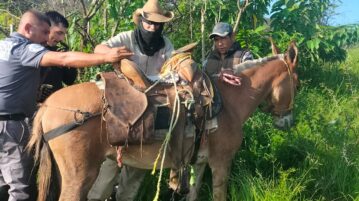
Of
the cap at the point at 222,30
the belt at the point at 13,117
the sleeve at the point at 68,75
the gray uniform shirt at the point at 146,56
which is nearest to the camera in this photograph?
the belt at the point at 13,117

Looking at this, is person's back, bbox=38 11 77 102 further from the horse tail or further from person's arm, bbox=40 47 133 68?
person's arm, bbox=40 47 133 68

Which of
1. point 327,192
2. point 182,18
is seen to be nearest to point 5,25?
point 182,18

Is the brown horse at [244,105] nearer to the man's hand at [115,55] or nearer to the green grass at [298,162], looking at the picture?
the green grass at [298,162]

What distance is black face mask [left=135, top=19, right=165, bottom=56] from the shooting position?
14.4 feet

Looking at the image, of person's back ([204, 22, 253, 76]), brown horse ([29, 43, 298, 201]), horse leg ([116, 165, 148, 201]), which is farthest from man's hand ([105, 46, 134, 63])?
person's back ([204, 22, 253, 76])

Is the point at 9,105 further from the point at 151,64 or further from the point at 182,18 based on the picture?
the point at 182,18

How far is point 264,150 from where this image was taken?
5.58 m

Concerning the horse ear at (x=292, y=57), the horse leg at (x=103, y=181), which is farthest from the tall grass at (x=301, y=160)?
the horse leg at (x=103, y=181)

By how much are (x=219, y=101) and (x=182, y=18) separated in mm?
3025

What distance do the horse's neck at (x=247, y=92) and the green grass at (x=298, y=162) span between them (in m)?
0.80

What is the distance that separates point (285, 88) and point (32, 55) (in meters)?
2.71

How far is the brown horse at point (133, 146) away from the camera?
348cm

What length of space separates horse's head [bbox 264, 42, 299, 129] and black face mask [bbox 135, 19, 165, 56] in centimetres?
135

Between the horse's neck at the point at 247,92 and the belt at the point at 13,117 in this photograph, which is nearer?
the belt at the point at 13,117
